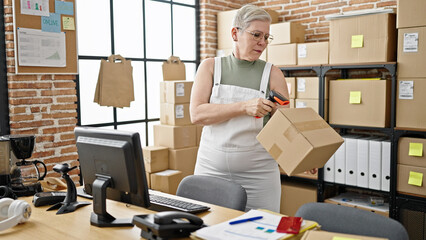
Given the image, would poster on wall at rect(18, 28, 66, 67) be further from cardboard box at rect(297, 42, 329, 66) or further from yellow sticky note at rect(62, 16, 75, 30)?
cardboard box at rect(297, 42, 329, 66)

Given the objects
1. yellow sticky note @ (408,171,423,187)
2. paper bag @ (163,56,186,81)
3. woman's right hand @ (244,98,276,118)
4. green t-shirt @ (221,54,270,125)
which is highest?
paper bag @ (163,56,186,81)

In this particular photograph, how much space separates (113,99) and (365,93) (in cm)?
209

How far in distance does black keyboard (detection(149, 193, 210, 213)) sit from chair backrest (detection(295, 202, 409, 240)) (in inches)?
16.4

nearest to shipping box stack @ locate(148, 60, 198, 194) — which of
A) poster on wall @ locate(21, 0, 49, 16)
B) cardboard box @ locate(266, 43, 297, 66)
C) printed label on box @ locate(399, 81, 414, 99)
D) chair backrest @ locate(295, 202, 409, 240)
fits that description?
cardboard box @ locate(266, 43, 297, 66)

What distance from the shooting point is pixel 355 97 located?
342 cm

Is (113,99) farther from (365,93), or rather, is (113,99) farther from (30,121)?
(365,93)

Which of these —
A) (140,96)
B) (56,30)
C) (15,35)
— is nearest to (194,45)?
(140,96)

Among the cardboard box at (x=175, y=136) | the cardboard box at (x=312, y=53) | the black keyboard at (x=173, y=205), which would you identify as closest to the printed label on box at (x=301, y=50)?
the cardboard box at (x=312, y=53)

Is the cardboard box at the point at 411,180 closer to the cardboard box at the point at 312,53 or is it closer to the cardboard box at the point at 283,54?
the cardboard box at the point at 312,53

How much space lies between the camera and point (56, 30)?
305 cm

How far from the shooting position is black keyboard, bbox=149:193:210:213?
170 cm

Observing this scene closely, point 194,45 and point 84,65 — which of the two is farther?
point 194,45

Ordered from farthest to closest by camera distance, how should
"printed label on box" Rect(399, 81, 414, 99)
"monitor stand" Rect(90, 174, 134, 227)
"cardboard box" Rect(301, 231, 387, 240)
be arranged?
"printed label on box" Rect(399, 81, 414, 99) → "monitor stand" Rect(90, 174, 134, 227) → "cardboard box" Rect(301, 231, 387, 240)

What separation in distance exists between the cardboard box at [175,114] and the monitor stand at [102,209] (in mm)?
2113
